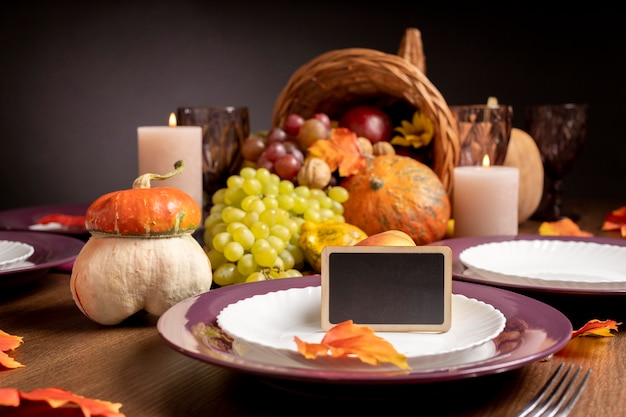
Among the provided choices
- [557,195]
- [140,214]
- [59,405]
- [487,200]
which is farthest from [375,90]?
[59,405]

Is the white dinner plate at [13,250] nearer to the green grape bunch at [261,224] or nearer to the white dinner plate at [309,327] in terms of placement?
the green grape bunch at [261,224]

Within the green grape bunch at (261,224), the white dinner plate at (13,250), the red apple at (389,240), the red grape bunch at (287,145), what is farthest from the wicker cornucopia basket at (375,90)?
the white dinner plate at (13,250)

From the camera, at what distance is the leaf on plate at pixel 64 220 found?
4.27ft

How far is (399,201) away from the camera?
3.97 ft

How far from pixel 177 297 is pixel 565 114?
3.79 feet

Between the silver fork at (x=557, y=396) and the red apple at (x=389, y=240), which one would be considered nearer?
the silver fork at (x=557, y=396)

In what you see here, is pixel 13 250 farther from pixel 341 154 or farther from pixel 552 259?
pixel 552 259

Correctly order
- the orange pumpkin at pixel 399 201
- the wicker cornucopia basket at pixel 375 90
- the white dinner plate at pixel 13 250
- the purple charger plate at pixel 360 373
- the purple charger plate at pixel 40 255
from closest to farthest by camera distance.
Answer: the purple charger plate at pixel 360 373, the purple charger plate at pixel 40 255, the white dinner plate at pixel 13 250, the orange pumpkin at pixel 399 201, the wicker cornucopia basket at pixel 375 90

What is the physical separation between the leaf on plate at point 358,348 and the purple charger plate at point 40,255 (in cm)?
43

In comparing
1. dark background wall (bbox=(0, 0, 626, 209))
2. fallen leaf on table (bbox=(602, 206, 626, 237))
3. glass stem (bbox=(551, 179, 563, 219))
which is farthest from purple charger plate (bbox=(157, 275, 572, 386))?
dark background wall (bbox=(0, 0, 626, 209))

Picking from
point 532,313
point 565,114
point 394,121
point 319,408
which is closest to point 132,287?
point 319,408

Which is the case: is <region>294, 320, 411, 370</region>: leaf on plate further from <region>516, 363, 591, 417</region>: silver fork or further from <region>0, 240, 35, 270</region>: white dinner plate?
<region>0, 240, 35, 270</region>: white dinner plate

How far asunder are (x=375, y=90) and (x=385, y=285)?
84 centimetres

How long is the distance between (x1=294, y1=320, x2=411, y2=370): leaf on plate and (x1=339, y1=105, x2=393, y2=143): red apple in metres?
0.87
